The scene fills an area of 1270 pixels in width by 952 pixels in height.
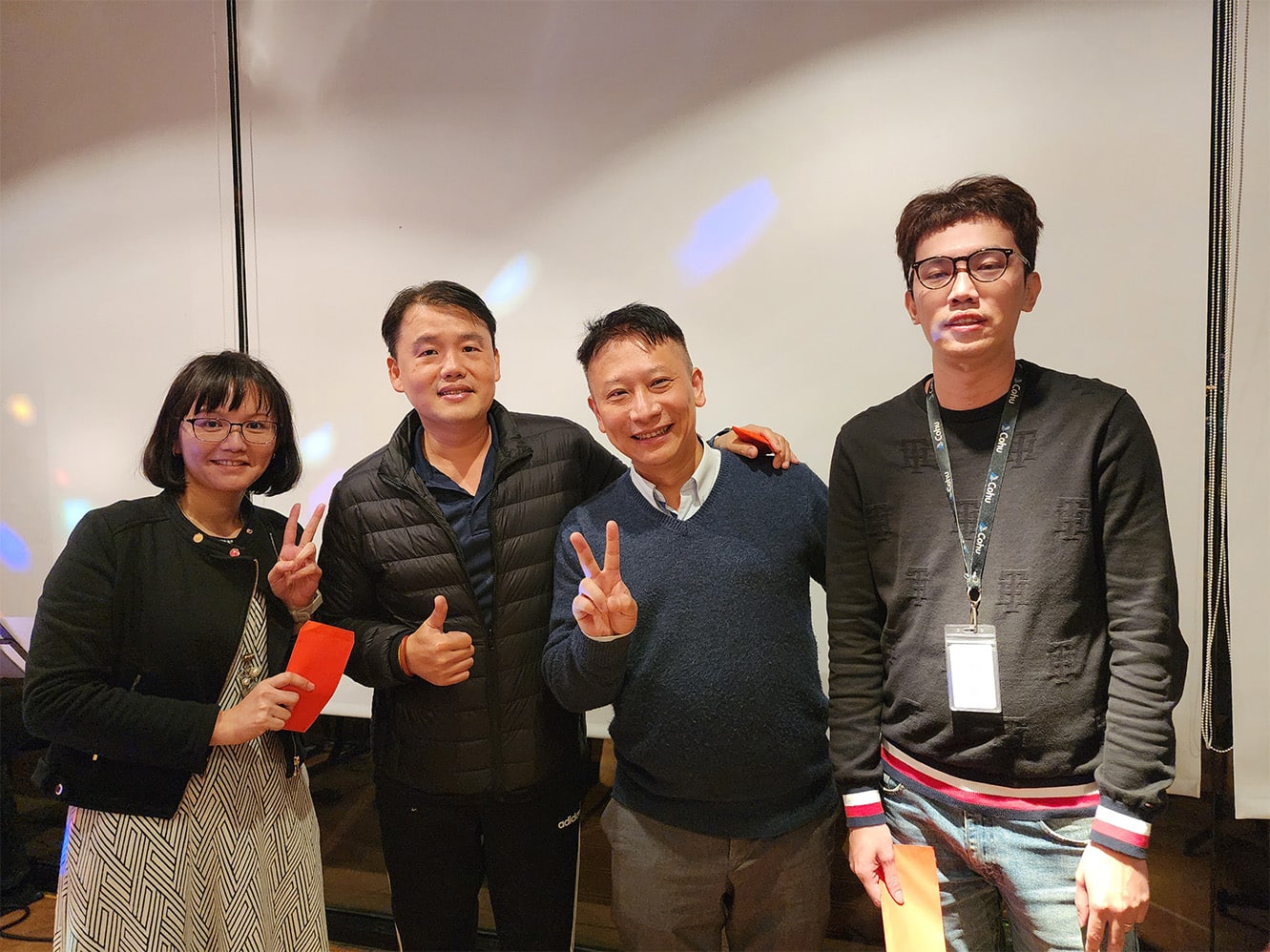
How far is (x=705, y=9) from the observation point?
2.14 m

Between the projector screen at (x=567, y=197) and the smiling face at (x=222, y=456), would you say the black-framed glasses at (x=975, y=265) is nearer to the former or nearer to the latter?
the projector screen at (x=567, y=197)

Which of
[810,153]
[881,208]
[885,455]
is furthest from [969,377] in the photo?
[810,153]

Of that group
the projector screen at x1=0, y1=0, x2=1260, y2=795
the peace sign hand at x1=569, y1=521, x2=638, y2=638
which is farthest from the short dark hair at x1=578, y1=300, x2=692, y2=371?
the projector screen at x1=0, y1=0, x2=1260, y2=795

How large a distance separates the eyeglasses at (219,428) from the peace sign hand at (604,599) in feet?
2.51

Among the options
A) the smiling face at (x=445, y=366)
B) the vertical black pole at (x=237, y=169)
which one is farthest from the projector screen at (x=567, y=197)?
the smiling face at (x=445, y=366)

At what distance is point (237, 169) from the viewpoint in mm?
2576

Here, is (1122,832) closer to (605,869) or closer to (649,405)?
(649,405)

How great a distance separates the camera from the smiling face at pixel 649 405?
155cm

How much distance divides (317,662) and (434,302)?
828mm

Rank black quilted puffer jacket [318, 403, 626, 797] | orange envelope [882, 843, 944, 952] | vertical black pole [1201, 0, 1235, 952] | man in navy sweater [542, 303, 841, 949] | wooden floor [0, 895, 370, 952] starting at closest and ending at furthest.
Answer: orange envelope [882, 843, 944, 952], man in navy sweater [542, 303, 841, 949], black quilted puffer jacket [318, 403, 626, 797], vertical black pole [1201, 0, 1235, 952], wooden floor [0, 895, 370, 952]

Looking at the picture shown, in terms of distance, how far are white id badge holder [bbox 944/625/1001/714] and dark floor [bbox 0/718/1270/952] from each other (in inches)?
48.1

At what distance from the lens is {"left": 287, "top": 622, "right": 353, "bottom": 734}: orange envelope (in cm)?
154

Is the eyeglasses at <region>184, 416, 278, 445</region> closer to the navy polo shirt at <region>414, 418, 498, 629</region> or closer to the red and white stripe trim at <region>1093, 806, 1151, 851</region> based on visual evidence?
the navy polo shirt at <region>414, 418, 498, 629</region>

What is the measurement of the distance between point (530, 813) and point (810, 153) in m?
1.84
